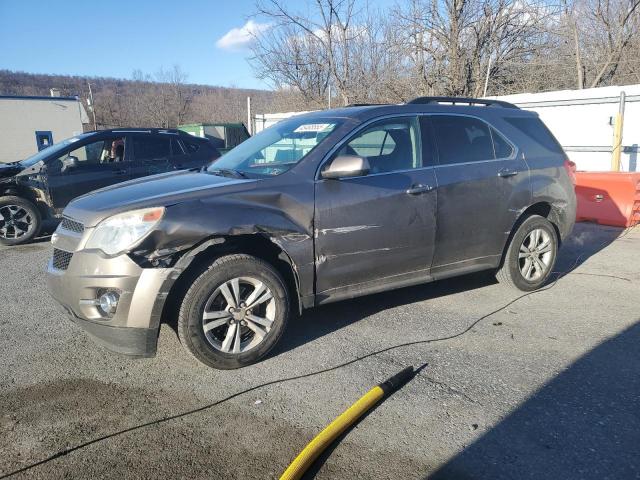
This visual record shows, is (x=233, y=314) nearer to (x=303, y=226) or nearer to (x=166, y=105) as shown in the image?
(x=303, y=226)

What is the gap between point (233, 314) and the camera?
11.4 ft

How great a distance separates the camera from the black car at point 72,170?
8.16 m

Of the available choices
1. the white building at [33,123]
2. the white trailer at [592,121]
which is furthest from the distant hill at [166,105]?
the white trailer at [592,121]

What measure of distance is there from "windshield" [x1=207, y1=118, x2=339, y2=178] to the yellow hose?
1.70 meters

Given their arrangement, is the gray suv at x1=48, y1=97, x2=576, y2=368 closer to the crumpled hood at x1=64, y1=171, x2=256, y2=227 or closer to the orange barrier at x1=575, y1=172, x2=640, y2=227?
the crumpled hood at x1=64, y1=171, x2=256, y2=227

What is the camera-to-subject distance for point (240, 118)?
2096 inches

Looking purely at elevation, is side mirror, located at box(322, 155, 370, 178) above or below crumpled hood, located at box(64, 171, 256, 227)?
above

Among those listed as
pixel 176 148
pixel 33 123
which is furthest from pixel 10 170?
pixel 33 123

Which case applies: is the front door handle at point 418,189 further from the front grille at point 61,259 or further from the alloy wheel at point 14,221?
the alloy wheel at point 14,221

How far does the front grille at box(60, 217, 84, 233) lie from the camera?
3.44m

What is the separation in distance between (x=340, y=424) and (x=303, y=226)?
56.9 inches

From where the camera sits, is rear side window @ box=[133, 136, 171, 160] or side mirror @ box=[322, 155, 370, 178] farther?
rear side window @ box=[133, 136, 171, 160]

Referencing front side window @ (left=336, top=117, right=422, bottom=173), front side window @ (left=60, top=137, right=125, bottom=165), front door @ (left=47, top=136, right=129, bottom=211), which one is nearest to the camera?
front side window @ (left=336, top=117, right=422, bottom=173)

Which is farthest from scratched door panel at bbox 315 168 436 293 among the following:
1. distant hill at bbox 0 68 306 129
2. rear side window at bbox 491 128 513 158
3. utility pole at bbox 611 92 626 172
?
distant hill at bbox 0 68 306 129
